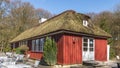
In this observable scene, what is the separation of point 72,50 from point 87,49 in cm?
182

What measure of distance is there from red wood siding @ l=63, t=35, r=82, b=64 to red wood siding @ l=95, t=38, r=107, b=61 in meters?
2.50

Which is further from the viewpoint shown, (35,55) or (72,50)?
(35,55)

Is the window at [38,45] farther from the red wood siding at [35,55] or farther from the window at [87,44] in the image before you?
the window at [87,44]

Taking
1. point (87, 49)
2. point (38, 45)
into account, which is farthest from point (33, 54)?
point (87, 49)

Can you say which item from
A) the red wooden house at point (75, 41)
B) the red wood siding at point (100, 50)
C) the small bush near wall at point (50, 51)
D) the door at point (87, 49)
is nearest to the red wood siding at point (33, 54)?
the red wooden house at point (75, 41)

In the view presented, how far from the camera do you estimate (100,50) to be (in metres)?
19.1

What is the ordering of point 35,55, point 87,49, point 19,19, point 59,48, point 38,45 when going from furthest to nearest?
point 19,19 → point 35,55 → point 38,45 → point 87,49 → point 59,48

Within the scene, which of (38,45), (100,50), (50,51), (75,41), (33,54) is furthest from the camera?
(33,54)

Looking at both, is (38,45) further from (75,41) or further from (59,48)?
(75,41)

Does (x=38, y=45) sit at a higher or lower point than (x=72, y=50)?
higher

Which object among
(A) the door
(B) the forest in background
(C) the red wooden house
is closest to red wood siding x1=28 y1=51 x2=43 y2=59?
(C) the red wooden house

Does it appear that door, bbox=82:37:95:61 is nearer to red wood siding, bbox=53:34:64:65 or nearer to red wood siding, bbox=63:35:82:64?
red wood siding, bbox=63:35:82:64

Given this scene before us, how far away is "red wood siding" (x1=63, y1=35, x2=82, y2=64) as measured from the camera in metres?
15.9

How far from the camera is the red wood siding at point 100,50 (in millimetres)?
18627
